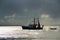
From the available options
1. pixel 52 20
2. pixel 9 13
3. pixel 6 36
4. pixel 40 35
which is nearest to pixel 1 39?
pixel 6 36

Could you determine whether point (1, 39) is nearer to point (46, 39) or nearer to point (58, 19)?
point (46, 39)

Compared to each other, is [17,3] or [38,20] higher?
[17,3]

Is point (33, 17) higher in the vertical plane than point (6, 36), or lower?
higher

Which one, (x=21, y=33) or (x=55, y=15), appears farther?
(x=55, y=15)

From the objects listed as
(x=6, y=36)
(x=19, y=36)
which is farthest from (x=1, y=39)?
(x=19, y=36)

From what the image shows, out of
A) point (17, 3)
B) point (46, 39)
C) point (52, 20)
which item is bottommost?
point (46, 39)

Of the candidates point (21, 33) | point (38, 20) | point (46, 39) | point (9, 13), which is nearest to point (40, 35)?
point (46, 39)

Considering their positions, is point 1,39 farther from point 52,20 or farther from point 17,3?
point 52,20

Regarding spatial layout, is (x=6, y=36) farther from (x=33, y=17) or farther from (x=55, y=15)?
(x=55, y=15)
